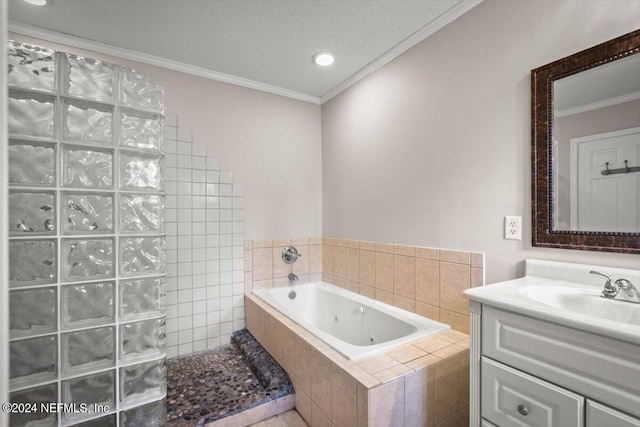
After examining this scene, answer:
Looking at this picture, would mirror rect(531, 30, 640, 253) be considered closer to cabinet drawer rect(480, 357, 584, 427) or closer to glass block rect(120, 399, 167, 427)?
cabinet drawer rect(480, 357, 584, 427)

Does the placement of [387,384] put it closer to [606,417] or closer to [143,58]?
[606,417]

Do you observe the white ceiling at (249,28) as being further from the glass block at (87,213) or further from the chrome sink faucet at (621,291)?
the chrome sink faucet at (621,291)

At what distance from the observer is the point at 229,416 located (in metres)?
1.65

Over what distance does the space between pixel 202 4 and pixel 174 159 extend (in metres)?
1.12

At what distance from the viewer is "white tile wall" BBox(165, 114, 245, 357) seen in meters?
2.33

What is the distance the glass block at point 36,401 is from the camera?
906 mm

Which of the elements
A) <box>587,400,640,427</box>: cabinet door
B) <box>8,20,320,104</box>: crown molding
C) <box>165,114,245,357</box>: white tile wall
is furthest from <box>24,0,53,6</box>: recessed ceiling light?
<box>587,400,640,427</box>: cabinet door

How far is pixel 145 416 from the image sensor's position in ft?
3.55

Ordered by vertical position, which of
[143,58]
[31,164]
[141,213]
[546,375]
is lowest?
[546,375]

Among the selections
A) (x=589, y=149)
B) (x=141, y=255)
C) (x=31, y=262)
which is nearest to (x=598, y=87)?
(x=589, y=149)

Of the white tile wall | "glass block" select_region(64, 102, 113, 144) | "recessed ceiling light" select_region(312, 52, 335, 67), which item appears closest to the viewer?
"glass block" select_region(64, 102, 113, 144)

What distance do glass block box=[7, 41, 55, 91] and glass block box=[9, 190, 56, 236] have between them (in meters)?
0.33

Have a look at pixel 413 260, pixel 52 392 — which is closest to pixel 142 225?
pixel 52 392

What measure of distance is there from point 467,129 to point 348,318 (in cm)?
166
